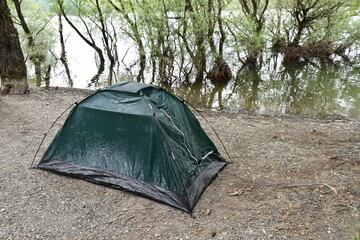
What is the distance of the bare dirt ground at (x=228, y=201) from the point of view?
464 cm

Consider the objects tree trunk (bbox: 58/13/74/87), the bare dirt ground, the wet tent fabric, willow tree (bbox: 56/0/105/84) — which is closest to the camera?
the bare dirt ground

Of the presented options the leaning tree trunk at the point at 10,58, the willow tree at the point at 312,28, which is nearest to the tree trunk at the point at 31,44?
the leaning tree trunk at the point at 10,58

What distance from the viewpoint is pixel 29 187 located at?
5.77m

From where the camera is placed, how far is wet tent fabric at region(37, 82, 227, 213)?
18.1ft

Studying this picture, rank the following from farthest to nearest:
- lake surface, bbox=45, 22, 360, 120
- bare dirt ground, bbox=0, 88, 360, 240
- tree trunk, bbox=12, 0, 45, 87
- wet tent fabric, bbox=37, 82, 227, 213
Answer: tree trunk, bbox=12, 0, 45, 87, lake surface, bbox=45, 22, 360, 120, wet tent fabric, bbox=37, 82, 227, 213, bare dirt ground, bbox=0, 88, 360, 240

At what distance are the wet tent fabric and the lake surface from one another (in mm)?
7196

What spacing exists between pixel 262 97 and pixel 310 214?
10678mm

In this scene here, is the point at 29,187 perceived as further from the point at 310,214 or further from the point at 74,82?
the point at 74,82

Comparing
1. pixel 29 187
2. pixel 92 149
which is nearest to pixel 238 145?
pixel 92 149

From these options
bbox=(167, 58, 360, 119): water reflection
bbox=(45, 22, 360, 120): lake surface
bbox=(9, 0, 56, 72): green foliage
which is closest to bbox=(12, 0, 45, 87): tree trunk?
bbox=(45, 22, 360, 120): lake surface

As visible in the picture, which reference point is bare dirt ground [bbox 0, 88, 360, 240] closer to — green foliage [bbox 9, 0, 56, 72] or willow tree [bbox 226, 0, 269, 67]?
willow tree [bbox 226, 0, 269, 67]

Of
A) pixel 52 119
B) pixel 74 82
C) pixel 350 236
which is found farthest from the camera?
pixel 74 82

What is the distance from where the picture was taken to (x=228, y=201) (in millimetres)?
5477

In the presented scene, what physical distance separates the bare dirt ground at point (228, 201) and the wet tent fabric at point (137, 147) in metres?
0.23
